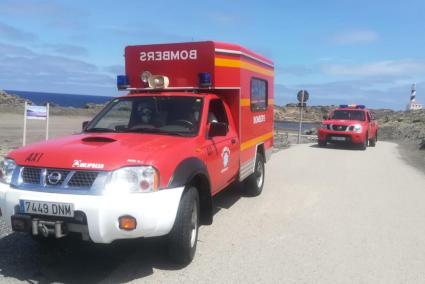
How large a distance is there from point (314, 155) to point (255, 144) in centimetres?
961

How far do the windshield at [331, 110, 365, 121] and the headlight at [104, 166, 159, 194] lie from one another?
63.7 ft

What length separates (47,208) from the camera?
486cm

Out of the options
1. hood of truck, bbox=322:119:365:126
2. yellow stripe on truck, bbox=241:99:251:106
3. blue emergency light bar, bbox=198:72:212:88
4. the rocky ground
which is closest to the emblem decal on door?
blue emergency light bar, bbox=198:72:212:88

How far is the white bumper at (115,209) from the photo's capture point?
15.5 feet

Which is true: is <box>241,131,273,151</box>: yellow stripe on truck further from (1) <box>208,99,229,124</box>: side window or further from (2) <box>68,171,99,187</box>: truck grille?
(2) <box>68,171,99,187</box>: truck grille

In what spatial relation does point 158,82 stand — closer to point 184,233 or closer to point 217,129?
point 217,129

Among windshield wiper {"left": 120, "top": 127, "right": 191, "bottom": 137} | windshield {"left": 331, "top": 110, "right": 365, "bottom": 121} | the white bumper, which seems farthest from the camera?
windshield {"left": 331, "top": 110, "right": 365, "bottom": 121}

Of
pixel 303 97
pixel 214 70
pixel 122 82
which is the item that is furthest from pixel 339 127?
pixel 122 82

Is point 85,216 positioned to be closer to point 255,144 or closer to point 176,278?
point 176,278

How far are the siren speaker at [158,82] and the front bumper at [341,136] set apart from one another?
50.8ft

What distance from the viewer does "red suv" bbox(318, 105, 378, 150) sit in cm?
2175

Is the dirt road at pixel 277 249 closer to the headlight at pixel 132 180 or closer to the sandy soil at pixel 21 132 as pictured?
the headlight at pixel 132 180

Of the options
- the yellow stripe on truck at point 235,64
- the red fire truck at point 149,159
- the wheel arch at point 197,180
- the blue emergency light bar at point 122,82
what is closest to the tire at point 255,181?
the red fire truck at point 149,159

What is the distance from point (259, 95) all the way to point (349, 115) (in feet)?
47.7
